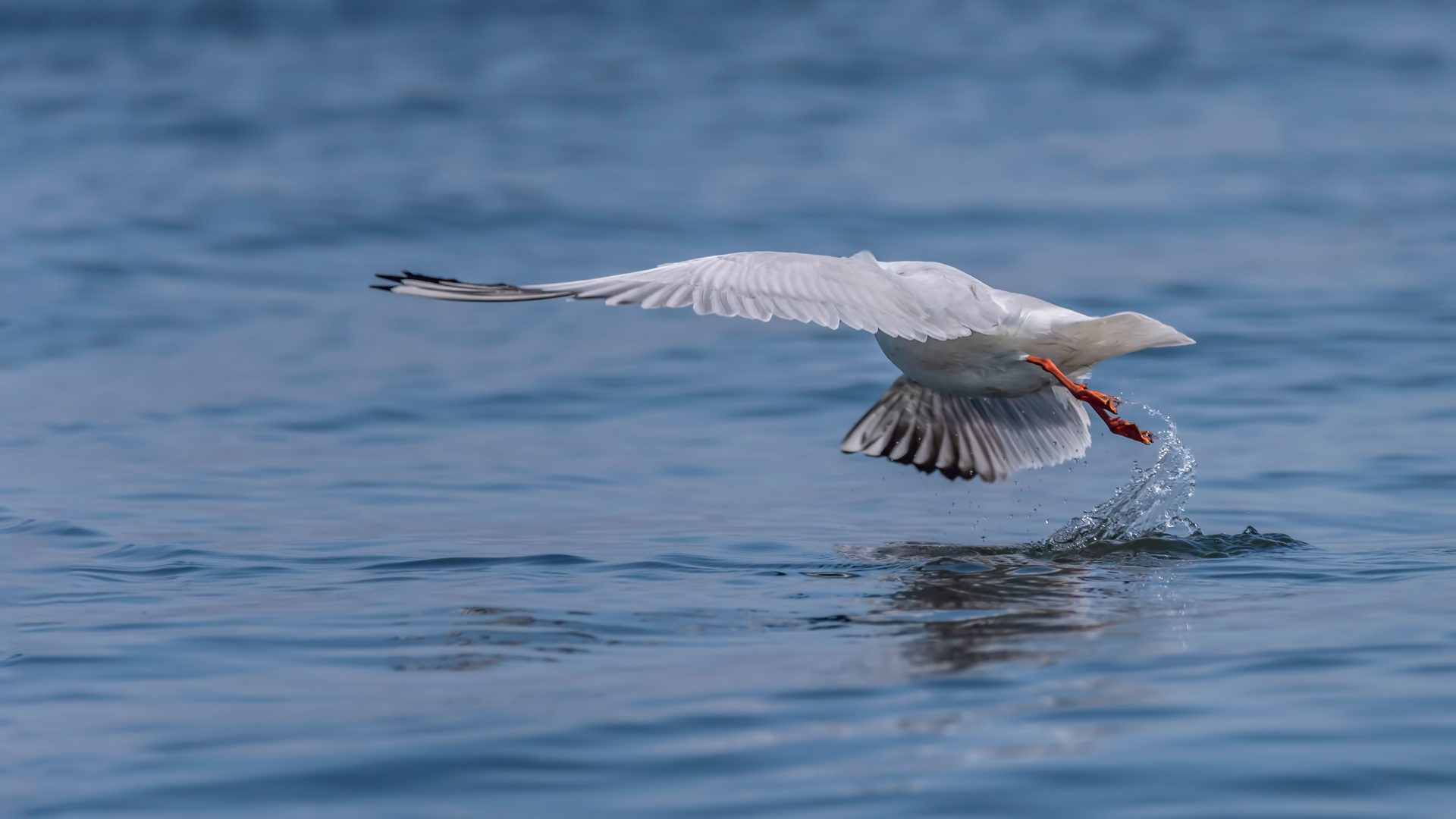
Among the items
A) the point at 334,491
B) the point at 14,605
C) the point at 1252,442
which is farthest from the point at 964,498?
the point at 14,605

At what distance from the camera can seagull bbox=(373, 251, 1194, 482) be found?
5.00m

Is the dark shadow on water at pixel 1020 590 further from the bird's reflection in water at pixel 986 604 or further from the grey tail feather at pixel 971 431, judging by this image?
the grey tail feather at pixel 971 431

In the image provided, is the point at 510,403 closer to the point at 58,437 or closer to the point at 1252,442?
the point at 58,437

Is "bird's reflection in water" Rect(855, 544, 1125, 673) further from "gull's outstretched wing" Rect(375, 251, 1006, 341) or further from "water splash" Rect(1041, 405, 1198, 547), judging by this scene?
"gull's outstretched wing" Rect(375, 251, 1006, 341)

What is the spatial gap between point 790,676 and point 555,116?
45.5ft

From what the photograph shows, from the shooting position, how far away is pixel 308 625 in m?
4.77

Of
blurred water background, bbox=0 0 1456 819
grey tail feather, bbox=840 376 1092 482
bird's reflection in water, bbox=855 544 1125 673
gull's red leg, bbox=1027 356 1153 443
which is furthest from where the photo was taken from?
grey tail feather, bbox=840 376 1092 482

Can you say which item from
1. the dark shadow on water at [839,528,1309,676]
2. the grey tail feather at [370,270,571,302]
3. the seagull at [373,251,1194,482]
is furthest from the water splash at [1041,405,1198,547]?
the grey tail feather at [370,270,571,302]

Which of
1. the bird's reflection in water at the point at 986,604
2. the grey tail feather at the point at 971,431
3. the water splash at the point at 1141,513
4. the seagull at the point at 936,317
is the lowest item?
the bird's reflection in water at the point at 986,604

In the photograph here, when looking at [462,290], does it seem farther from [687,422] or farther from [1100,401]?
[687,422]

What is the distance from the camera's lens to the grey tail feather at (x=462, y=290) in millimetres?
4844

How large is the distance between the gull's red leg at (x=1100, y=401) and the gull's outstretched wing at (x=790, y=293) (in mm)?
299

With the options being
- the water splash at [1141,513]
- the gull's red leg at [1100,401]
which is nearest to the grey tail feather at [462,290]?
the gull's red leg at [1100,401]

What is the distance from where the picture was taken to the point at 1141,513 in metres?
6.14
